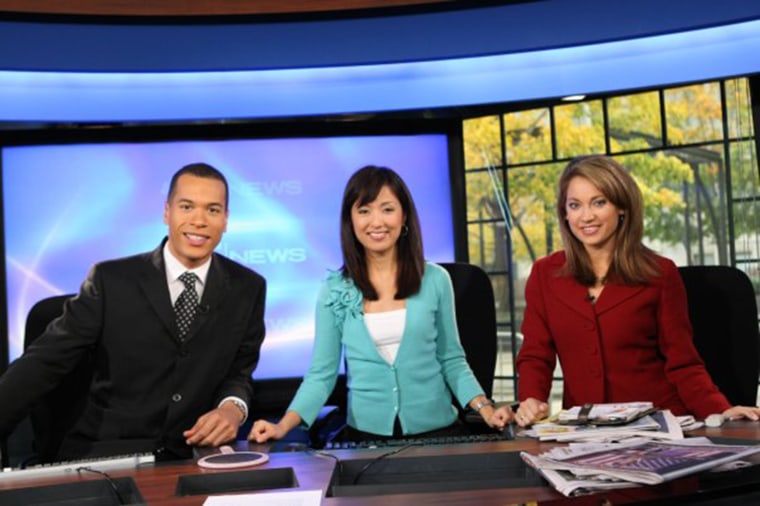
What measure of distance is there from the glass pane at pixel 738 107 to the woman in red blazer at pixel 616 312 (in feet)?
7.33

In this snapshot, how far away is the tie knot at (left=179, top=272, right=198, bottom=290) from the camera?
2.63m

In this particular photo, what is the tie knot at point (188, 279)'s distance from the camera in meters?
2.63

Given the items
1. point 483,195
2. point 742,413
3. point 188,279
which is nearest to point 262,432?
point 188,279

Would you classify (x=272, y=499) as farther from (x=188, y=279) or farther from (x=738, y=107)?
(x=738, y=107)

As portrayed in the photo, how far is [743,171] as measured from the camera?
477 centimetres

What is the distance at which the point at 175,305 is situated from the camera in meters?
2.61

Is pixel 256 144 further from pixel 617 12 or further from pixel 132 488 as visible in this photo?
pixel 132 488

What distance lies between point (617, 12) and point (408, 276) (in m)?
1.12

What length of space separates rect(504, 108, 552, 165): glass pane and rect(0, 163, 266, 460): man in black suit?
3032 mm

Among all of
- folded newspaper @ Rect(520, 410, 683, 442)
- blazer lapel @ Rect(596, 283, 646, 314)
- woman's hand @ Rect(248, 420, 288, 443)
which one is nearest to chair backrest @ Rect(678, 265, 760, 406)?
blazer lapel @ Rect(596, 283, 646, 314)

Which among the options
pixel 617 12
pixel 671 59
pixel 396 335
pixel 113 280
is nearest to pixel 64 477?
pixel 113 280

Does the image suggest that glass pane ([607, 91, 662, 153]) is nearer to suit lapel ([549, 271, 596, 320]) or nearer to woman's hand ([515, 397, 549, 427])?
suit lapel ([549, 271, 596, 320])

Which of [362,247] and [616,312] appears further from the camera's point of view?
[362,247]

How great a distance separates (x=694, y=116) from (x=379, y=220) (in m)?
3.35
